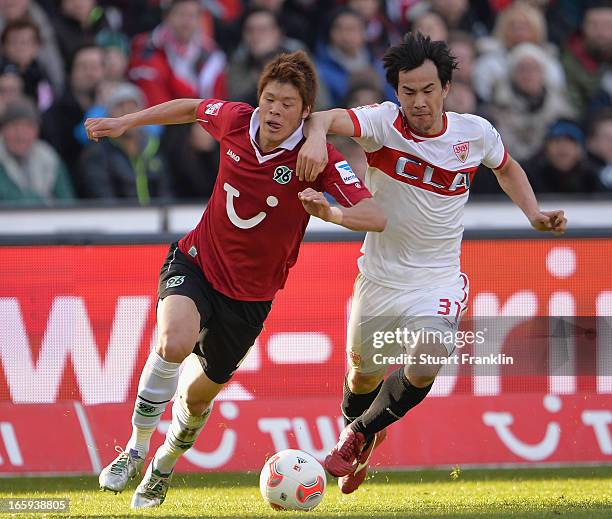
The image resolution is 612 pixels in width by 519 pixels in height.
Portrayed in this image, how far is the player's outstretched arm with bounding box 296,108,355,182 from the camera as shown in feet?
20.7

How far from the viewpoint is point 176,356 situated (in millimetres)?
6484

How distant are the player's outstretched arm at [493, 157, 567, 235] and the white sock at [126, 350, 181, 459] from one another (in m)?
2.24

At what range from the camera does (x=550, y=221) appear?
7.04m

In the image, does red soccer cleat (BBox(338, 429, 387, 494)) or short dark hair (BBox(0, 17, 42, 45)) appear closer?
red soccer cleat (BBox(338, 429, 387, 494))

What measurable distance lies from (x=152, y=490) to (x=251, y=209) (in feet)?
5.69

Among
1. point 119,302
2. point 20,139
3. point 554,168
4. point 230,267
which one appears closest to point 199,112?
point 230,267

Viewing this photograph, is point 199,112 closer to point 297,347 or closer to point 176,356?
point 176,356

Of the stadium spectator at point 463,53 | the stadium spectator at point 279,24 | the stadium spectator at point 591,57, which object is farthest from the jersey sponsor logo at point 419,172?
the stadium spectator at point 591,57

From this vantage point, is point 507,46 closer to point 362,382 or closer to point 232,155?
point 362,382

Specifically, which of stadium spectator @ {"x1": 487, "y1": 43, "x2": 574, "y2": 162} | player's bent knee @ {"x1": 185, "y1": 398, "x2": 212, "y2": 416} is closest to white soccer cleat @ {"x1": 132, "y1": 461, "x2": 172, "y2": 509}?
player's bent knee @ {"x1": 185, "y1": 398, "x2": 212, "y2": 416}

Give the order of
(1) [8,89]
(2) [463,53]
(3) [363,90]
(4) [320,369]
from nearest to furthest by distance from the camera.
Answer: (4) [320,369] < (1) [8,89] < (3) [363,90] < (2) [463,53]

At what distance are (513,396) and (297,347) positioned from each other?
1538mm

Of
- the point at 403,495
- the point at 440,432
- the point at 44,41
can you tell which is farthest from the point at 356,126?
the point at 44,41

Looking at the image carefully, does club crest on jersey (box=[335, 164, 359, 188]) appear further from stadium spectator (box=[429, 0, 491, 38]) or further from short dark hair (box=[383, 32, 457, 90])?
stadium spectator (box=[429, 0, 491, 38])
